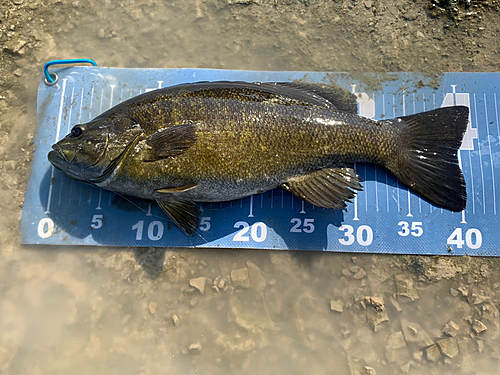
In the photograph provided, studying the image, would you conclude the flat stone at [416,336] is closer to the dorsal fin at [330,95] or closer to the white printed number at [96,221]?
the dorsal fin at [330,95]

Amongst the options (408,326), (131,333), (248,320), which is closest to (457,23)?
(408,326)

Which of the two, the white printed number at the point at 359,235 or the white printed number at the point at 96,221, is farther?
the white printed number at the point at 96,221

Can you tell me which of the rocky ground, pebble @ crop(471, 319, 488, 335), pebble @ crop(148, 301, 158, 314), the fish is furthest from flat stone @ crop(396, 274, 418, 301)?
pebble @ crop(148, 301, 158, 314)

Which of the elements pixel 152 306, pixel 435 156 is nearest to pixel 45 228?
pixel 152 306

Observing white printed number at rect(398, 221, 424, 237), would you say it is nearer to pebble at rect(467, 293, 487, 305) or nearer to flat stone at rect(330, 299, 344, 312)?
pebble at rect(467, 293, 487, 305)

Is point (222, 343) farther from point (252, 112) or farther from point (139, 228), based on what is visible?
point (252, 112)

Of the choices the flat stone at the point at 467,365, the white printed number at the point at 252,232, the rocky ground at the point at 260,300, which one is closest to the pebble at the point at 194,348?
the rocky ground at the point at 260,300
